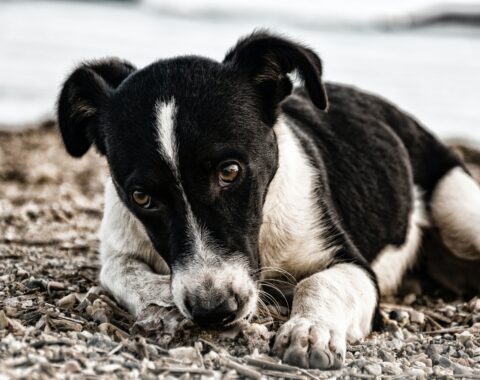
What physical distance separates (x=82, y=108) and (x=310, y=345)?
206 cm

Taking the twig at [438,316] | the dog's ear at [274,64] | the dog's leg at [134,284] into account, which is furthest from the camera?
the twig at [438,316]

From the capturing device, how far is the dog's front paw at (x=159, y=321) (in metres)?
3.54

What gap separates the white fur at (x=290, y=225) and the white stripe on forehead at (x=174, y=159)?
0.84 m

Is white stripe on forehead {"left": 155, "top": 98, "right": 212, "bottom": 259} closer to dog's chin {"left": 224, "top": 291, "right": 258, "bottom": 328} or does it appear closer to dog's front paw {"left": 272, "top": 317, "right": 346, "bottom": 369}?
dog's chin {"left": 224, "top": 291, "right": 258, "bottom": 328}

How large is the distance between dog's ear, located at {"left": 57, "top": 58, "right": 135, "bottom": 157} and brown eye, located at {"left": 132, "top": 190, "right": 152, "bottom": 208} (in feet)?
2.20

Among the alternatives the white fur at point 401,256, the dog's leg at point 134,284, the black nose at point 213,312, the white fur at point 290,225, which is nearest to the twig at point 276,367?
the black nose at point 213,312

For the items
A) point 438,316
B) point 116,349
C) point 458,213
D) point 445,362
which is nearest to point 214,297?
point 116,349

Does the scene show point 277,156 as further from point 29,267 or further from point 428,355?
point 29,267

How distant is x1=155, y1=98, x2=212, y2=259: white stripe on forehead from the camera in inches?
138


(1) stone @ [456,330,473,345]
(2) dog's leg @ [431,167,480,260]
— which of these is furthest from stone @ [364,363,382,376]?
(2) dog's leg @ [431,167,480,260]

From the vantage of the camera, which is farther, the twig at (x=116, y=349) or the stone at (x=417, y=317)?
the stone at (x=417, y=317)

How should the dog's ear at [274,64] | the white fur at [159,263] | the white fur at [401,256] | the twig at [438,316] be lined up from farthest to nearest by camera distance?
the white fur at [401,256]
the twig at [438,316]
the dog's ear at [274,64]
the white fur at [159,263]

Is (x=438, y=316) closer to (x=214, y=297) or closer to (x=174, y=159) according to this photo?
(x=214, y=297)

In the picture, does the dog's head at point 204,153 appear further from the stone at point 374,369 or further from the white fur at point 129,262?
the stone at point 374,369
